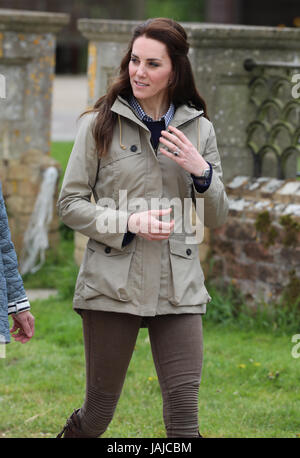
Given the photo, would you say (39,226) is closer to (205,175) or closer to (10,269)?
(205,175)

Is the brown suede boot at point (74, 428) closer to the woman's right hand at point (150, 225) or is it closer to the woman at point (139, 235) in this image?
the woman at point (139, 235)

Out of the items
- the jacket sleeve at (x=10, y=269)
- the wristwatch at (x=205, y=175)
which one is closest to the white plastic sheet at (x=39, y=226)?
the wristwatch at (x=205, y=175)

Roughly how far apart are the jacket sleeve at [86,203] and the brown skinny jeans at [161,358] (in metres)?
0.32

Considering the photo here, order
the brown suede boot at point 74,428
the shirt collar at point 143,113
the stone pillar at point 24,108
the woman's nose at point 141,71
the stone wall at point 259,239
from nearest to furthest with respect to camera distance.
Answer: the woman's nose at point 141,71, the shirt collar at point 143,113, the brown suede boot at point 74,428, the stone wall at point 259,239, the stone pillar at point 24,108

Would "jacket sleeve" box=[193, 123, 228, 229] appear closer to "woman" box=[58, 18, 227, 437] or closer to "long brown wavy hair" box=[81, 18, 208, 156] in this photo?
"woman" box=[58, 18, 227, 437]

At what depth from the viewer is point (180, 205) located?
3691mm

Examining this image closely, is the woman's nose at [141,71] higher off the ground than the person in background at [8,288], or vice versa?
the woman's nose at [141,71]

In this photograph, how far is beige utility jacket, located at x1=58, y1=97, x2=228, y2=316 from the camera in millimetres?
3570

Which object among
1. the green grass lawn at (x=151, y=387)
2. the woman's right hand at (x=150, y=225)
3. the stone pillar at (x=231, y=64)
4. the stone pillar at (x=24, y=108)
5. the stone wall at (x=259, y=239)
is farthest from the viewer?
the stone pillar at (x=24, y=108)

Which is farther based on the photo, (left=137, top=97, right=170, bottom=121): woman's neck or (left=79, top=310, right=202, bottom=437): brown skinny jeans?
(left=137, top=97, right=170, bottom=121): woman's neck

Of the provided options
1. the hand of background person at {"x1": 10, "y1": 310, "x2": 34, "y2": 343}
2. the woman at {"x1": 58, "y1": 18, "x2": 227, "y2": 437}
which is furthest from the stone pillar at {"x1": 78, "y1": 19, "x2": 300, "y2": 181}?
the hand of background person at {"x1": 10, "y1": 310, "x2": 34, "y2": 343}

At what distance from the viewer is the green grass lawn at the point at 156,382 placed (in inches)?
185

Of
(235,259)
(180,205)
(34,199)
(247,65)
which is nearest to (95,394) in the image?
(180,205)

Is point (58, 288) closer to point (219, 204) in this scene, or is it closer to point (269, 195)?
point (269, 195)
